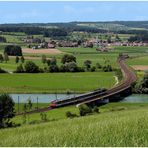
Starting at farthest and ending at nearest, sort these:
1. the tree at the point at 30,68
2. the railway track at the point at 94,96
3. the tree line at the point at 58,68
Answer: the tree line at the point at 58,68, the tree at the point at 30,68, the railway track at the point at 94,96

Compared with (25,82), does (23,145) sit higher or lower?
higher

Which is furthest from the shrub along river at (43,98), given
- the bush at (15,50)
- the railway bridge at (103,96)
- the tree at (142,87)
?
the bush at (15,50)

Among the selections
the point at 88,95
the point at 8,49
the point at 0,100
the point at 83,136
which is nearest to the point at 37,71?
the point at 88,95

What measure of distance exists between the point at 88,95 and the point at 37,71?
3055cm

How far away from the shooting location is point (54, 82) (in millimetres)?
69812

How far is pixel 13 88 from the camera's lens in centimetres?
6288

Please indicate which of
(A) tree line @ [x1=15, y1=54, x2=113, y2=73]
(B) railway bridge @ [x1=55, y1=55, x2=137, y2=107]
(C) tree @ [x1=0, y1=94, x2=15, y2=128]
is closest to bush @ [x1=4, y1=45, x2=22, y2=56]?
(A) tree line @ [x1=15, y1=54, x2=113, y2=73]

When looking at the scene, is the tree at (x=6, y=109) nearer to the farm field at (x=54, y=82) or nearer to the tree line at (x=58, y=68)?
the farm field at (x=54, y=82)

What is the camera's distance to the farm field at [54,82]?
2482 inches

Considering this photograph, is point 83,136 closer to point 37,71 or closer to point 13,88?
point 13,88

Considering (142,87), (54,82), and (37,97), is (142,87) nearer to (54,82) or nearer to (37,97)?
(54,82)

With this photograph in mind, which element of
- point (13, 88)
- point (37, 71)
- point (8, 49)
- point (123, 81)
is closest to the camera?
point (13, 88)

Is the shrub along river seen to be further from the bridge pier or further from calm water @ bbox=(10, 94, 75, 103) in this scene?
the bridge pier

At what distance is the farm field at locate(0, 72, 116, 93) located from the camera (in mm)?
63031
